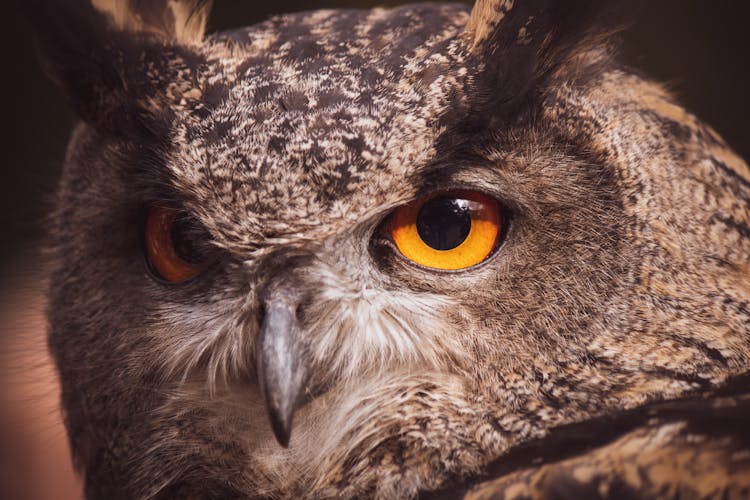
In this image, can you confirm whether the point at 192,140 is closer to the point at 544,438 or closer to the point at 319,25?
the point at 319,25

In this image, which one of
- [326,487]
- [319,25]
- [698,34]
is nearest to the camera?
[326,487]

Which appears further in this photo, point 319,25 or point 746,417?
point 319,25

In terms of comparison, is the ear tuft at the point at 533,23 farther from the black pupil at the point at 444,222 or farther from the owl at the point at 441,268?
the black pupil at the point at 444,222

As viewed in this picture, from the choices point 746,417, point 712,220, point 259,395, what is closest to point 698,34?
point 712,220

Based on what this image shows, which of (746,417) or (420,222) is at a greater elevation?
(420,222)

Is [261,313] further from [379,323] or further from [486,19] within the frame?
[486,19]

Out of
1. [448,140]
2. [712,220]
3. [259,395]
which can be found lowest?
[259,395]

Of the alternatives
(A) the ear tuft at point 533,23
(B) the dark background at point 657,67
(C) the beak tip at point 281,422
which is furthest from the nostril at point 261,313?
(B) the dark background at point 657,67

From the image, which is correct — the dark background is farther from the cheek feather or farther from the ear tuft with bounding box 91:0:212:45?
the cheek feather
